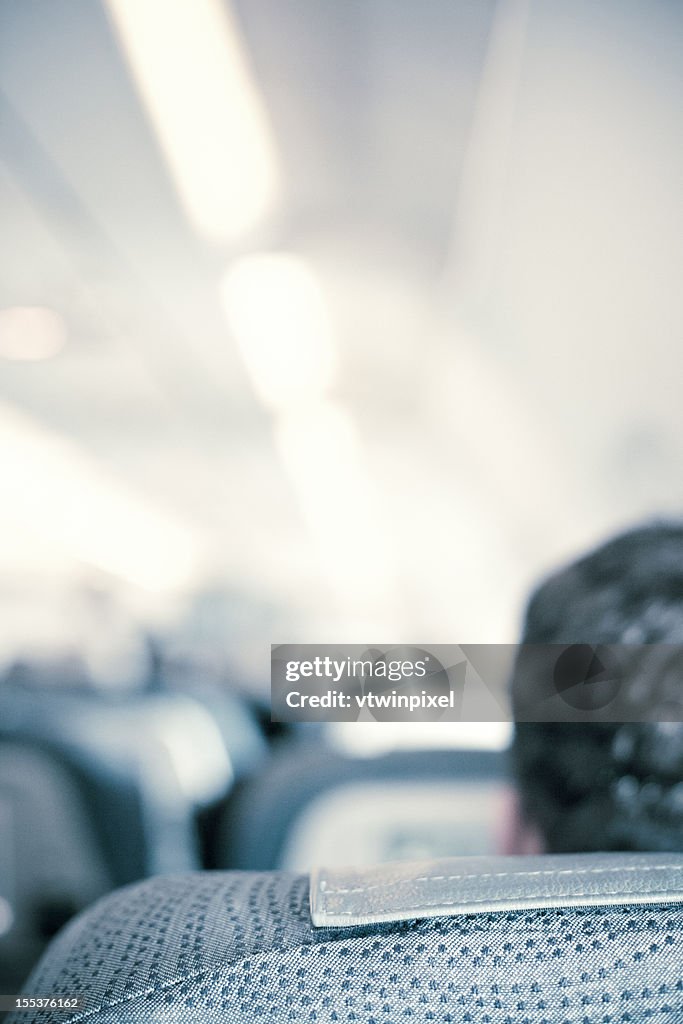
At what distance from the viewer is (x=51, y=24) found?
1.87 metres

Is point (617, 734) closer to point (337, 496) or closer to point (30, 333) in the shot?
point (30, 333)

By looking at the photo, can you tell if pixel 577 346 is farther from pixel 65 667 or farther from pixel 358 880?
pixel 358 880

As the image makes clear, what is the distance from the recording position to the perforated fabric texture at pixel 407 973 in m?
0.34

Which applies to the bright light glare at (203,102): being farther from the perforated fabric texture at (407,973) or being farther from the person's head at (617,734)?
the perforated fabric texture at (407,973)

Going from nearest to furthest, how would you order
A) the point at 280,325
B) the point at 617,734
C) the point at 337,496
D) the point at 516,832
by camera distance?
the point at 617,734 → the point at 516,832 → the point at 280,325 → the point at 337,496

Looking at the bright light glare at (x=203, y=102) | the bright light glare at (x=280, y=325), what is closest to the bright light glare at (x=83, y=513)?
the bright light glare at (x=280, y=325)

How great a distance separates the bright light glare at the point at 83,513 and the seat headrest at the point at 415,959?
21.3ft

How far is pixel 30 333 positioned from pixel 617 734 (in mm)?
4788

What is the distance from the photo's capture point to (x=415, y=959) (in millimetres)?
344

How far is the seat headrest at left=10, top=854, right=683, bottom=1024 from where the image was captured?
34cm

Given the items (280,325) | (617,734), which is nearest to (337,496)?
(280,325)

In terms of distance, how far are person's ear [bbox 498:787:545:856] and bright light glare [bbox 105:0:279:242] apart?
1764 millimetres

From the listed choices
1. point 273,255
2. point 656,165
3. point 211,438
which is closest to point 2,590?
point 211,438

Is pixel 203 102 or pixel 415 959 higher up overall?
pixel 203 102
